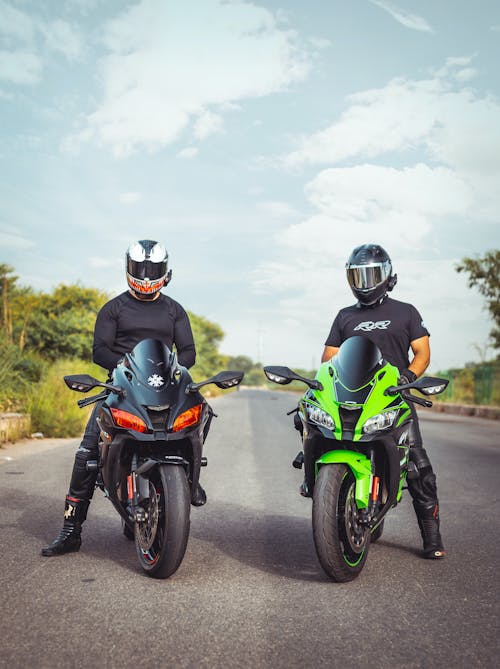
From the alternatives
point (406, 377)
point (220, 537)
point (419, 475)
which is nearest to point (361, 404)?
point (406, 377)

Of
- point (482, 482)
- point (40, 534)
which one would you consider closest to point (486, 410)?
point (482, 482)

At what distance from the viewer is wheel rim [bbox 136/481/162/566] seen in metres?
4.26

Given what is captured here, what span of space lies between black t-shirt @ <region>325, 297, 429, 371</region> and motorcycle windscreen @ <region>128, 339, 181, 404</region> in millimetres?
1341

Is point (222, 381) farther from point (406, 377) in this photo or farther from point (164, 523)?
point (406, 377)

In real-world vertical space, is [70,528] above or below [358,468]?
below

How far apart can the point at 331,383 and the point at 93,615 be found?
1.86 m

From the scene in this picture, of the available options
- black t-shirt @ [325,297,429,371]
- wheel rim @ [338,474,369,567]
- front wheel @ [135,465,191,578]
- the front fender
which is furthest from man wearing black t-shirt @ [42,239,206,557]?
wheel rim @ [338,474,369,567]

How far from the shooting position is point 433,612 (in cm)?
383

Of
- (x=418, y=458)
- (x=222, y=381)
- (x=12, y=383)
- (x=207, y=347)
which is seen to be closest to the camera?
(x=222, y=381)

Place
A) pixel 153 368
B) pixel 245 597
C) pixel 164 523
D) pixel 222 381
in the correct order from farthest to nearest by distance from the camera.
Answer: pixel 222 381
pixel 153 368
pixel 164 523
pixel 245 597

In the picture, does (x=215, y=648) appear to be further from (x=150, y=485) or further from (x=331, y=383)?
(x=331, y=383)

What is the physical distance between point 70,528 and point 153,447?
998 mm

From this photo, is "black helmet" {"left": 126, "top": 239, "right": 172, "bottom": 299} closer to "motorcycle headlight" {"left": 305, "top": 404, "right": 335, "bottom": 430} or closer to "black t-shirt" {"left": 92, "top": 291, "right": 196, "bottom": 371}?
"black t-shirt" {"left": 92, "top": 291, "right": 196, "bottom": 371}

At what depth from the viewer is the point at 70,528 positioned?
4953mm
